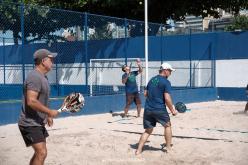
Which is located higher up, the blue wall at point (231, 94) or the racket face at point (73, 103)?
the racket face at point (73, 103)

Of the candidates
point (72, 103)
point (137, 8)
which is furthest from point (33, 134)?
point (137, 8)

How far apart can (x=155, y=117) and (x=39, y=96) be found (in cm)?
318

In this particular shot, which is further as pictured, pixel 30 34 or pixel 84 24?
pixel 30 34

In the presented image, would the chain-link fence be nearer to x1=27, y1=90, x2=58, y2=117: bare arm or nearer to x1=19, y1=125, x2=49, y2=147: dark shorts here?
x1=19, y1=125, x2=49, y2=147: dark shorts

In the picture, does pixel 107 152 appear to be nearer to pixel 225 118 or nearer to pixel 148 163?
pixel 148 163

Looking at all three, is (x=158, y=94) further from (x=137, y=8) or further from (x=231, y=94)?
(x=137, y=8)

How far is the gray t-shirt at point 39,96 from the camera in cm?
555

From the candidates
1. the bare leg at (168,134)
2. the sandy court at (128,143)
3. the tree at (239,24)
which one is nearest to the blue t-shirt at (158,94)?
the bare leg at (168,134)

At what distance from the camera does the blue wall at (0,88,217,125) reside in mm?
12587

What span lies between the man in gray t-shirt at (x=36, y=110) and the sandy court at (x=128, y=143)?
2.23 m

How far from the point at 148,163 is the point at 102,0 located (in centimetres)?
1792

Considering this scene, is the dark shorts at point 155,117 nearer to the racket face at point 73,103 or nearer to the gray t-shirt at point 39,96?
the racket face at point 73,103

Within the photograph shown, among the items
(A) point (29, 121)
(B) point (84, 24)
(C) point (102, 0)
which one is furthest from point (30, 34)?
(A) point (29, 121)

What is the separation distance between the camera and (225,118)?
1375 cm
